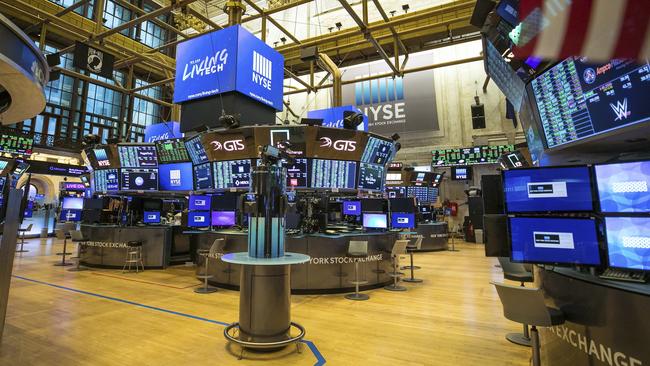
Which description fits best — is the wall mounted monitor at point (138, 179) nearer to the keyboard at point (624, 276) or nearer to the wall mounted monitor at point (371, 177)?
the wall mounted monitor at point (371, 177)

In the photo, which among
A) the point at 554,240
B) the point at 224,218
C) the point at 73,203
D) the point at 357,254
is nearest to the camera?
the point at 554,240

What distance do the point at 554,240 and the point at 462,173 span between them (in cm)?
1305

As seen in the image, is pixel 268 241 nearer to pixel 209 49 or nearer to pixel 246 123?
pixel 246 123

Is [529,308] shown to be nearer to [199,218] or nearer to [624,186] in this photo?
[624,186]

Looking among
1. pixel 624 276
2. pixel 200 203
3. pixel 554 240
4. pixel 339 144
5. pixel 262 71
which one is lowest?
pixel 624 276

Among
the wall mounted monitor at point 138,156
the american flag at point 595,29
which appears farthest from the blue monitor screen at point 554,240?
the wall mounted monitor at point 138,156

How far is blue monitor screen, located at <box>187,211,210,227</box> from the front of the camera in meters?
7.72

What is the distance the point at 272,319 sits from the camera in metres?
3.12

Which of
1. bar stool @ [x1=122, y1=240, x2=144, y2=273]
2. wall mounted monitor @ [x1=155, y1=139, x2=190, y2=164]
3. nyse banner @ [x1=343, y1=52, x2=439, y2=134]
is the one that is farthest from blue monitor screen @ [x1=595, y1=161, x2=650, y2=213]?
nyse banner @ [x1=343, y1=52, x2=439, y2=134]

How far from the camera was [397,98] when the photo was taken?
16.3 meters

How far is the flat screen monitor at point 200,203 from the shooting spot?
7785 mm

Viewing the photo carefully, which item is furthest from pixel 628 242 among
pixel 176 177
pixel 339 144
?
pixel 176 177

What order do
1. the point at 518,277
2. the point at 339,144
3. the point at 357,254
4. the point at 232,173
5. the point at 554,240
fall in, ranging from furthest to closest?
the point at 232,173 → the point at 339,144 → the point at 357,254 → the point at 518,277 → the point at 554,240

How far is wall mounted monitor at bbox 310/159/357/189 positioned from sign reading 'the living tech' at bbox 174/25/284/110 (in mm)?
2155
